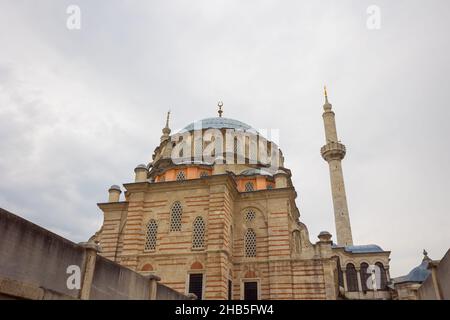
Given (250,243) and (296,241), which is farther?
(250,243)

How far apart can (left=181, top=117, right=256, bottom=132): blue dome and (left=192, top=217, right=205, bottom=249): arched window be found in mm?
9315

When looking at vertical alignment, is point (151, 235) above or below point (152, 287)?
above

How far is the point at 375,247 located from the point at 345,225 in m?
3.18

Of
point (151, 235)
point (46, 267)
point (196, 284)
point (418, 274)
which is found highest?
point (151, 235)

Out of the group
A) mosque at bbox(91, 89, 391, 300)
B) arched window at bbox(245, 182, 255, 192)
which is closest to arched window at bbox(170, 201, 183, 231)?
mosque at bbox(91, 89, 391, 300)

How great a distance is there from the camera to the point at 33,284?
7.18 metres

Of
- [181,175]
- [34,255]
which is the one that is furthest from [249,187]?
[34,255]

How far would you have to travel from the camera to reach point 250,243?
20094 mm

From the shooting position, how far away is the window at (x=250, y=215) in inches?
815

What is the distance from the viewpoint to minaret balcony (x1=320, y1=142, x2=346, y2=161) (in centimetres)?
3375

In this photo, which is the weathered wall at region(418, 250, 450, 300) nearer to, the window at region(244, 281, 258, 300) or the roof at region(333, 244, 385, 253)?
the window at region(244, 281, 258, 300)

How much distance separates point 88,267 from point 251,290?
12.0m

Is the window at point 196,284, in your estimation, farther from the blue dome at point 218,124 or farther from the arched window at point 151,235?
the blue dome at point 218,124

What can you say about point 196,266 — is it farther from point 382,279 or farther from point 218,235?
point 382,279
